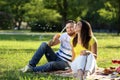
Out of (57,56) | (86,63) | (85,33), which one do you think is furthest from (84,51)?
(57,56)

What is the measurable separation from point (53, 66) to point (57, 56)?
1.36ft

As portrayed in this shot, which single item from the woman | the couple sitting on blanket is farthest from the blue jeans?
the woman

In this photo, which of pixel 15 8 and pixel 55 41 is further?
pixel 15 8

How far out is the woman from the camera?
24.1 feet

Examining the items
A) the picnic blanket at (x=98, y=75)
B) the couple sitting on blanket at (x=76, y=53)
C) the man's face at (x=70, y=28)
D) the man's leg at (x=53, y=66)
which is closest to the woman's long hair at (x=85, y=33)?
Answer: the couple sitting on blanket at (x=76, y=53)

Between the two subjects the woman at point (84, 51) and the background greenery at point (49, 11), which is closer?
the woman at point (84, 51)

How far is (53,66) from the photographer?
32.0ft

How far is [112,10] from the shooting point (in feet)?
184

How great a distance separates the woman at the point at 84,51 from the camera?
7340 millimetres

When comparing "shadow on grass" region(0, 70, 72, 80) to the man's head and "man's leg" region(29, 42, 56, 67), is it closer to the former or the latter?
"man's leg" region(29, 42, 56, 67)

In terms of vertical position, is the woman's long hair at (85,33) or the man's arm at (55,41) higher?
the woman's long hair at (85,33)

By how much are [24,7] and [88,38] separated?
52.7 m

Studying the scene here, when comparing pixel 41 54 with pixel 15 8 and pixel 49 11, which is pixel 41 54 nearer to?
pixel 49 11

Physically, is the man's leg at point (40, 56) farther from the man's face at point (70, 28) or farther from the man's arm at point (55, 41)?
the man's face at point (70, 28)
